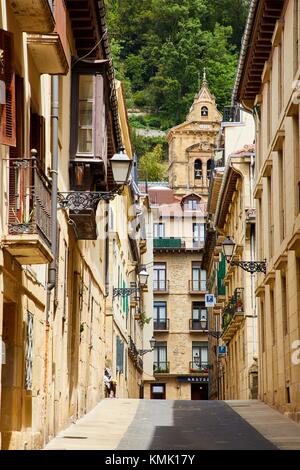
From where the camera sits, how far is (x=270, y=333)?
29.8 metres

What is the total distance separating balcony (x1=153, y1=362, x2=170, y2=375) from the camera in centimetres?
7806

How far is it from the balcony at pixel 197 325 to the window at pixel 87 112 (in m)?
58.0

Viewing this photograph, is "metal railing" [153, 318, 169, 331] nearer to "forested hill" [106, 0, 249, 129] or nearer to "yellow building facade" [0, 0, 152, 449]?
"forested hill" [106, 0, 249, 129]

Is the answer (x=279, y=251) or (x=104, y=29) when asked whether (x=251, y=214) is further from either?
(x=104, y=29)

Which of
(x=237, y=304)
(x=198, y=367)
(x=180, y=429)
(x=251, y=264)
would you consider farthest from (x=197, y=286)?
(x=180, y=429)

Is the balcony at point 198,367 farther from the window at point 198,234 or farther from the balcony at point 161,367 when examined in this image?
the window at point 198,234

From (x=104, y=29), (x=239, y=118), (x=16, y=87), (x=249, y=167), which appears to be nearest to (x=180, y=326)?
(x=239, y=118)

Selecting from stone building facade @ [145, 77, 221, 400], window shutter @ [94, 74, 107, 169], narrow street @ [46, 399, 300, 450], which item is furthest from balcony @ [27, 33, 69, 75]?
stone building facade @ [145, 77, 221, 400]

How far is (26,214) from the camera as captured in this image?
14.7 meters

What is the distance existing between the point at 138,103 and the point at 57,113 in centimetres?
11639

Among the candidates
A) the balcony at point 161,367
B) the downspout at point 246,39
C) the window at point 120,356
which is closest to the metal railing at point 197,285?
the balcony at point 161,367

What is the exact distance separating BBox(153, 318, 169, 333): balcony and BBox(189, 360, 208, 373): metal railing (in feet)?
10.7

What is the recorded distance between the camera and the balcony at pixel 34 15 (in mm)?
13430

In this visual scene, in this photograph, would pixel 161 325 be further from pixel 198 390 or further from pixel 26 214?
pixel 26 214
